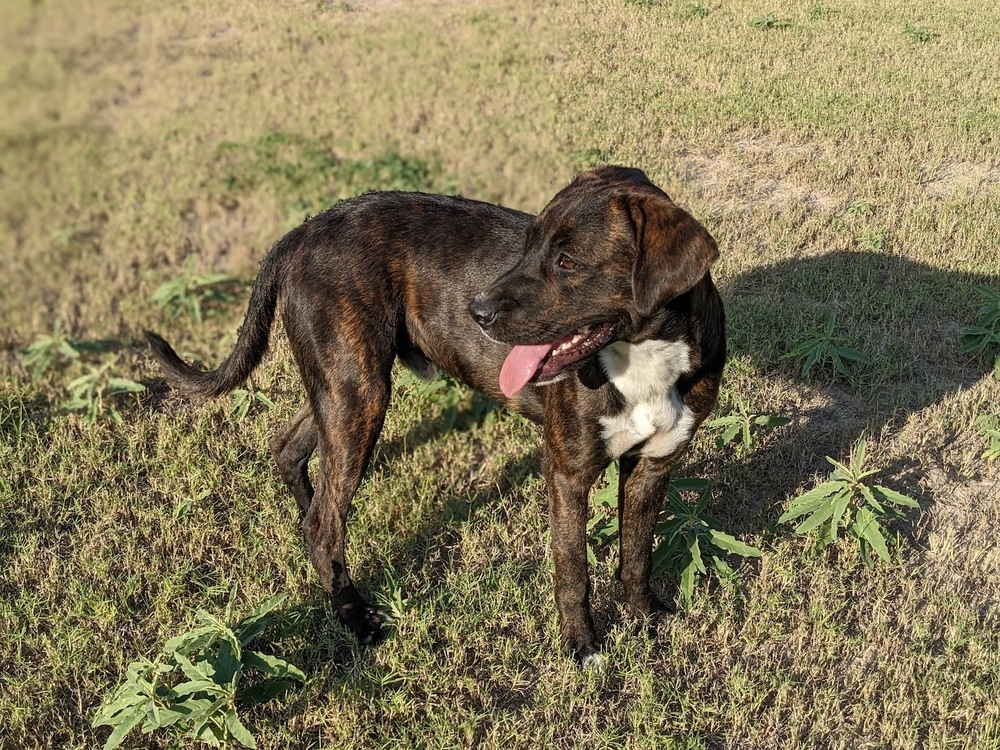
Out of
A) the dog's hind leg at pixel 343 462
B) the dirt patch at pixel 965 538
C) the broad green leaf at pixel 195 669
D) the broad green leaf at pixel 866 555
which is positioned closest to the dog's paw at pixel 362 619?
the dog's hind leg at pixel 343 462

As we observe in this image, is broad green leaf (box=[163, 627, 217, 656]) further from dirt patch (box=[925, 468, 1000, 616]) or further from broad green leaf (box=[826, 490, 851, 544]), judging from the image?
dirt patch (box=[925, 468, 1000, 616])

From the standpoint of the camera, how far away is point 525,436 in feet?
17.1

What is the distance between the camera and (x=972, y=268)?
689 cm

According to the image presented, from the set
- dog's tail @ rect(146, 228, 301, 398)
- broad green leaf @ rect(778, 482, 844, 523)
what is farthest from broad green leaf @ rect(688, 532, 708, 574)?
dog's tail @ rect(146, 228, 301, 398)

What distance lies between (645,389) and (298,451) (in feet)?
6.66

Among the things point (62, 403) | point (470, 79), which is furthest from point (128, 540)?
point (470, 79)

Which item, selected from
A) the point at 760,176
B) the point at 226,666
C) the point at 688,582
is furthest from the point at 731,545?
the point at 760,176

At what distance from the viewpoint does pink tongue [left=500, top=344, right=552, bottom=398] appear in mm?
3457

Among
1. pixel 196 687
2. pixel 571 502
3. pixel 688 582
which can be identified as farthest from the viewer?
pixel 688 582

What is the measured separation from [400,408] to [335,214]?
5.56ft

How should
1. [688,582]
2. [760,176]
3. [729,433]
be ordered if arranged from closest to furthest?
[688,582], [729,433], [760,176]

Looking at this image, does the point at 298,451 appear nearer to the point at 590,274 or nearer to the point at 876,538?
the point at 590,274

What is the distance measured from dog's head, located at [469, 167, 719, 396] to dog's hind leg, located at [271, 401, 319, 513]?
1.52 m

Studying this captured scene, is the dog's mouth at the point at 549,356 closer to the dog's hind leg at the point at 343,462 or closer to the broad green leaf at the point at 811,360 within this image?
the dog's hind leg at the point at 343,462
